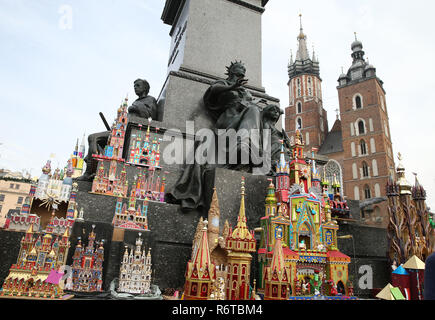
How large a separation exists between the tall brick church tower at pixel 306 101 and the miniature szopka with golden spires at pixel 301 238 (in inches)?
2493

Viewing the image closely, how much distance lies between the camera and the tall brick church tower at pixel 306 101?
68875 millimetres

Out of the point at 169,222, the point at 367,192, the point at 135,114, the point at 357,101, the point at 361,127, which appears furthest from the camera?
the point at 357,101

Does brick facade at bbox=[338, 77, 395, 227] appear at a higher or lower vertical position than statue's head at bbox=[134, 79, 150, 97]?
higher

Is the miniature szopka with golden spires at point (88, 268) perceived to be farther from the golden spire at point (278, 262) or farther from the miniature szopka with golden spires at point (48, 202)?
the golden spire at point (278, 262)

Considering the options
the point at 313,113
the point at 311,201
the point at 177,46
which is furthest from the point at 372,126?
the point at 311,201

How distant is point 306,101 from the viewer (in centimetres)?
7131

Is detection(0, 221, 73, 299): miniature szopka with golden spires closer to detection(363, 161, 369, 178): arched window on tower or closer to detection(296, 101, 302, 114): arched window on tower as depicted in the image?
detection(363, 161, 369, 178): arched window on tower

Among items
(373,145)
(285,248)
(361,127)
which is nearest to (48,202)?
(285,248)

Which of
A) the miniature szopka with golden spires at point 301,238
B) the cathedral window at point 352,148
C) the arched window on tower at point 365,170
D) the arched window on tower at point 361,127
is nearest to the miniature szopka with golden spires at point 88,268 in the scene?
the miniature szopka with golden spires at point 301,238

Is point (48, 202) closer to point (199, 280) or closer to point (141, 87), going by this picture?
point (199, 280)

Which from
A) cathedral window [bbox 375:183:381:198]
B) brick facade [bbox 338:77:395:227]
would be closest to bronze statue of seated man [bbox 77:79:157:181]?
brick facade [bbox 338:77:395:227]

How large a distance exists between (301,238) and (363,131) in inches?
2232

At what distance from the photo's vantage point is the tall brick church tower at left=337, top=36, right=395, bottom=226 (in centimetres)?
5191
